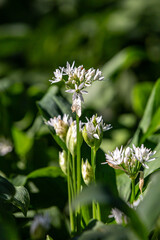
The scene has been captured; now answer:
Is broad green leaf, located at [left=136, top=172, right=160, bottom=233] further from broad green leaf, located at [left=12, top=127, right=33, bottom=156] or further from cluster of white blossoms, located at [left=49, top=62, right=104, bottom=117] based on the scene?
broad green leaf, located at [left=12, top=127, right=33, bottom=156]

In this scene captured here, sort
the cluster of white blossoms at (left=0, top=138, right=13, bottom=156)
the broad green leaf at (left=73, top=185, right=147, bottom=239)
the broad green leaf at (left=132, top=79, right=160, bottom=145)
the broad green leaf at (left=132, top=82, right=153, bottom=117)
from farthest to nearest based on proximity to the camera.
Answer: the broad green leaf at (left=132, top=82, right=153, bottom=117)
the cluster of white blossoms at (left=0, top=138, right=13, bottom=156)
the broad green leaf at (left=132, top=79, right=160, bottom=145)
the broad green leaf at (left=73, top=185, right=147, bottom=239)

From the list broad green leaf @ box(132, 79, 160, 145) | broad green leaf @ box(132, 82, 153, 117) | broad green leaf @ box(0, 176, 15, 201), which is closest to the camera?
broad green leaf @ box(0, 176, 15, 201)

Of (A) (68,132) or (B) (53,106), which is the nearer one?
(A) (68,132)

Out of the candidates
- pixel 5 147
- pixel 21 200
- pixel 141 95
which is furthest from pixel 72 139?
pixel 141 95

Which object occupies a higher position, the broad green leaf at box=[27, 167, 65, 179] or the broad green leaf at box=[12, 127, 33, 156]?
the broad green leaf at box=[12, 127, 33, 156]

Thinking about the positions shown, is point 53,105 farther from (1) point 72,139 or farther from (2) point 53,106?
(1) point 72,139

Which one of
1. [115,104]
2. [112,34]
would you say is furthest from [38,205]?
[112,34]

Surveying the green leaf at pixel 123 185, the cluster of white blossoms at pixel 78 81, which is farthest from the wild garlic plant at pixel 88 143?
the green leaf at pixel 123 185

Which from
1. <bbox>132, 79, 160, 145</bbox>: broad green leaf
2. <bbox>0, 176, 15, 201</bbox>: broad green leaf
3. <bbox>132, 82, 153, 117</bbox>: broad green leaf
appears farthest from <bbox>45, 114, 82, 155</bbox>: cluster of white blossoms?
<bbox>132, 82, 153, 117</bbox>: broad green leaf

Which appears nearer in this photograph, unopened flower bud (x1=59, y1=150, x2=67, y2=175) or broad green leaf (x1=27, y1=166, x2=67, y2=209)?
unopened flower bud (x1=59, y1=150, x2=67, y2=175)
